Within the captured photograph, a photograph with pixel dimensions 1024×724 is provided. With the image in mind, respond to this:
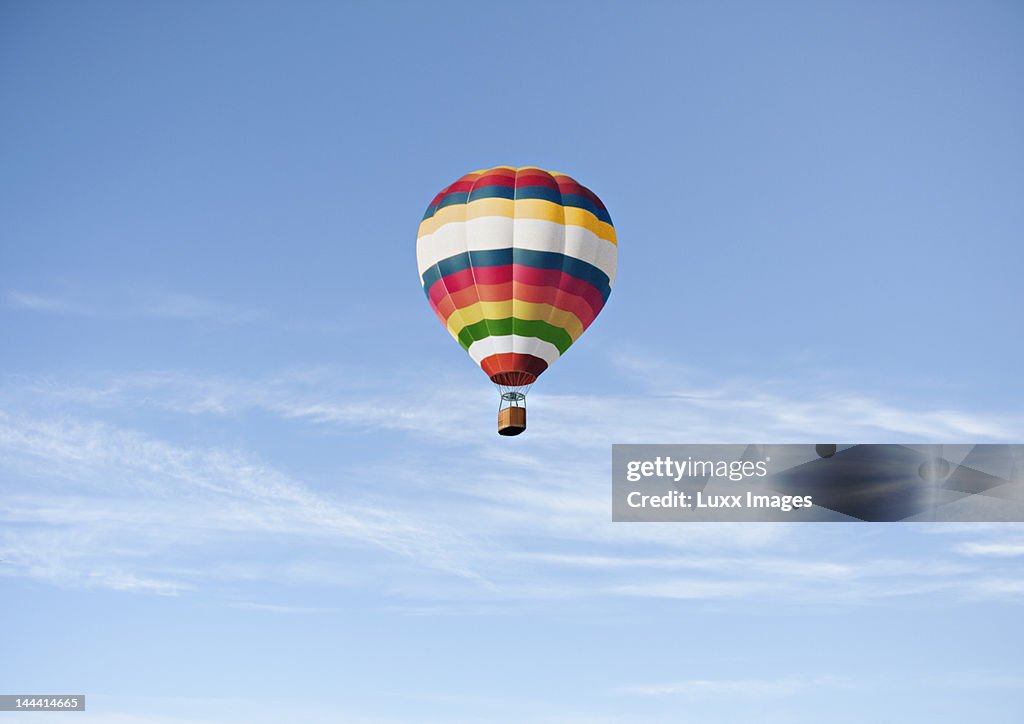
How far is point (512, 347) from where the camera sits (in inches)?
1608

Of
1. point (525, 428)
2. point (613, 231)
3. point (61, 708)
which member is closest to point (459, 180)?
point (613, 231)

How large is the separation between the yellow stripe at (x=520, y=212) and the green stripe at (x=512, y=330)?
10.3ft

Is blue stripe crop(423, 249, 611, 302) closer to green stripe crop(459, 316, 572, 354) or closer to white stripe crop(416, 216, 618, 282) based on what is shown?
white stripe crop(416, 216, 618, 282)

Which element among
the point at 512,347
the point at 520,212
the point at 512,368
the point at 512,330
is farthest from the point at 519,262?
the point at 512,368

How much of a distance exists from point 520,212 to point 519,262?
61.5 inches

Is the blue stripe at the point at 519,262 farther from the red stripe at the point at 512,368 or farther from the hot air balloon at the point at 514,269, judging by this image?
the red stripe at the point at 512,368

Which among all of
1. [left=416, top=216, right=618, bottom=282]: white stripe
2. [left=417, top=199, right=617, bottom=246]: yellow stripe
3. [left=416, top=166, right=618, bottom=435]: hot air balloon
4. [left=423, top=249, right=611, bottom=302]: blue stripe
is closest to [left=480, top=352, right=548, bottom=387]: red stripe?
[left=416, top=166, right=618, bottom=435]: hot air balloon

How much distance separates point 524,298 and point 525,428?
3.87m

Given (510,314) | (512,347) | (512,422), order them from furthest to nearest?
(512,347) < (510,314) < (512,422)

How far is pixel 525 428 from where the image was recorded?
40.4m

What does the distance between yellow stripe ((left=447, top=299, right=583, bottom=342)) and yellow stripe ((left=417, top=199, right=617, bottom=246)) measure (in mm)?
2631

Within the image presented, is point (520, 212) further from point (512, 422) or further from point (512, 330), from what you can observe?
point (512, 422)

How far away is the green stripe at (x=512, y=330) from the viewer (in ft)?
134

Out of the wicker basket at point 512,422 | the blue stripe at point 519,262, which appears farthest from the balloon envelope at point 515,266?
the wicker basket at point 512,422
